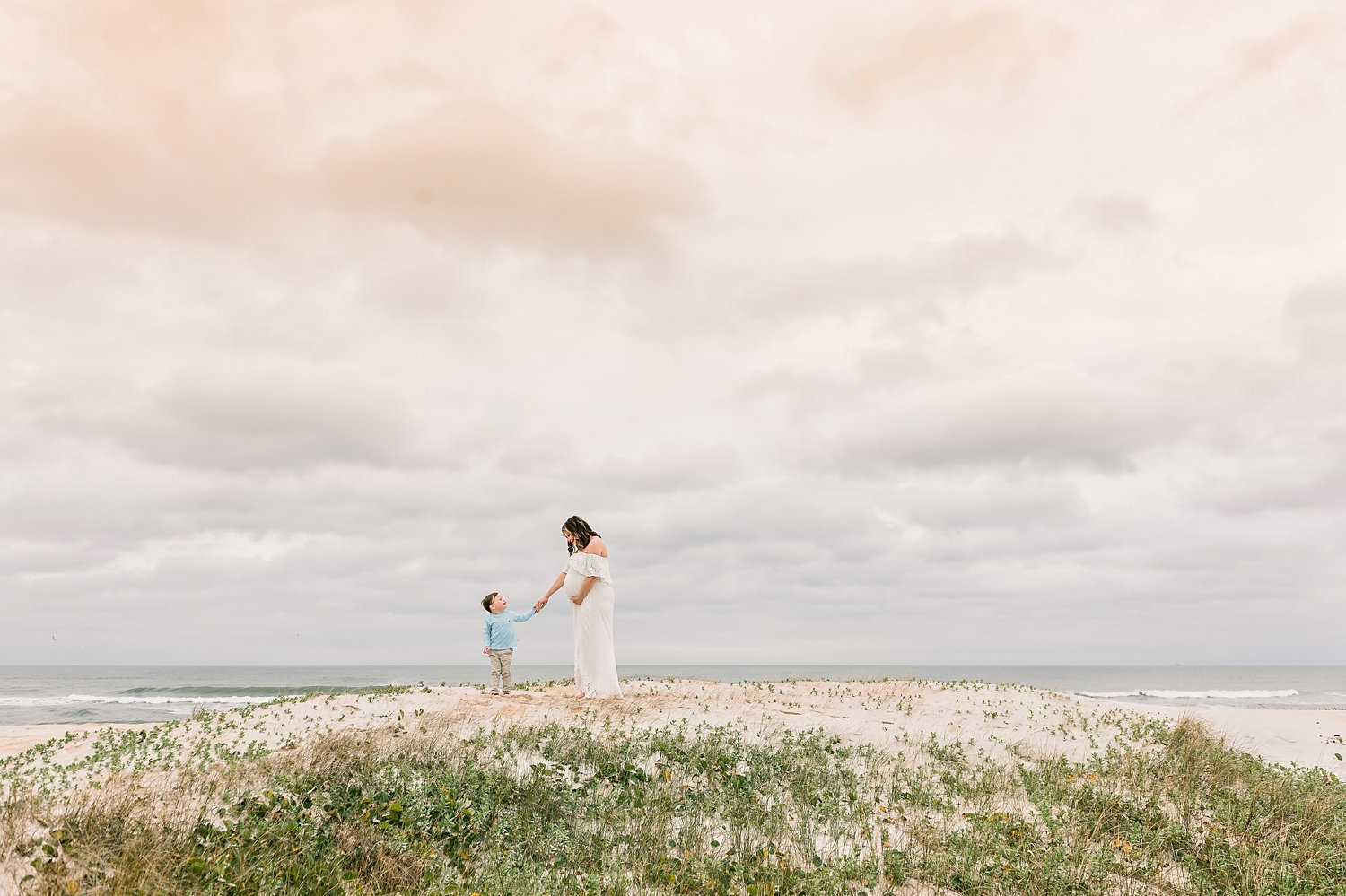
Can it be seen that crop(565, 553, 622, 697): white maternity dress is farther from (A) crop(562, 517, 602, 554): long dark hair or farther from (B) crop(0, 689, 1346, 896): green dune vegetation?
(B) crop(0, 689, 1346, 896): green dune vegetation

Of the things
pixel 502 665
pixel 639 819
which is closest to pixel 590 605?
pixel 502 665

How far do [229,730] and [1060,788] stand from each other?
13.0 meters

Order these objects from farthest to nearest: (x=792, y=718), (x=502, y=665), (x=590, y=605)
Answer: (x=502, y=665) < (x=590, y=605) < (x=792, y=718)

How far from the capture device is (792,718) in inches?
546

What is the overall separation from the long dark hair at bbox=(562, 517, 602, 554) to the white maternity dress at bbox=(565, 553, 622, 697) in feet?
0.68

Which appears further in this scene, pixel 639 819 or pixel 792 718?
pixel 792 718

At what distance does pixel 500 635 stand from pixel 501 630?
4.3 inches

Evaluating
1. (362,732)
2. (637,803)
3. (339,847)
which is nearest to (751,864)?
(637,803)

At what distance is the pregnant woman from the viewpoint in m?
15.0

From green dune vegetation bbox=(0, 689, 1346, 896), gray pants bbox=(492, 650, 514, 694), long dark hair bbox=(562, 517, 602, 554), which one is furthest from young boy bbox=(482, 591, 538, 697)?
green dune vegetation bbox=(0, 689, 1346, 896)

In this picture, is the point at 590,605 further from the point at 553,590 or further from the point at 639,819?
the point at 639,819

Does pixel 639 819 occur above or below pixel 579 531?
below

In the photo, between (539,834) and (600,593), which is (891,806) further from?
(600,593)

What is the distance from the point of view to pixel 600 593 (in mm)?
15023
